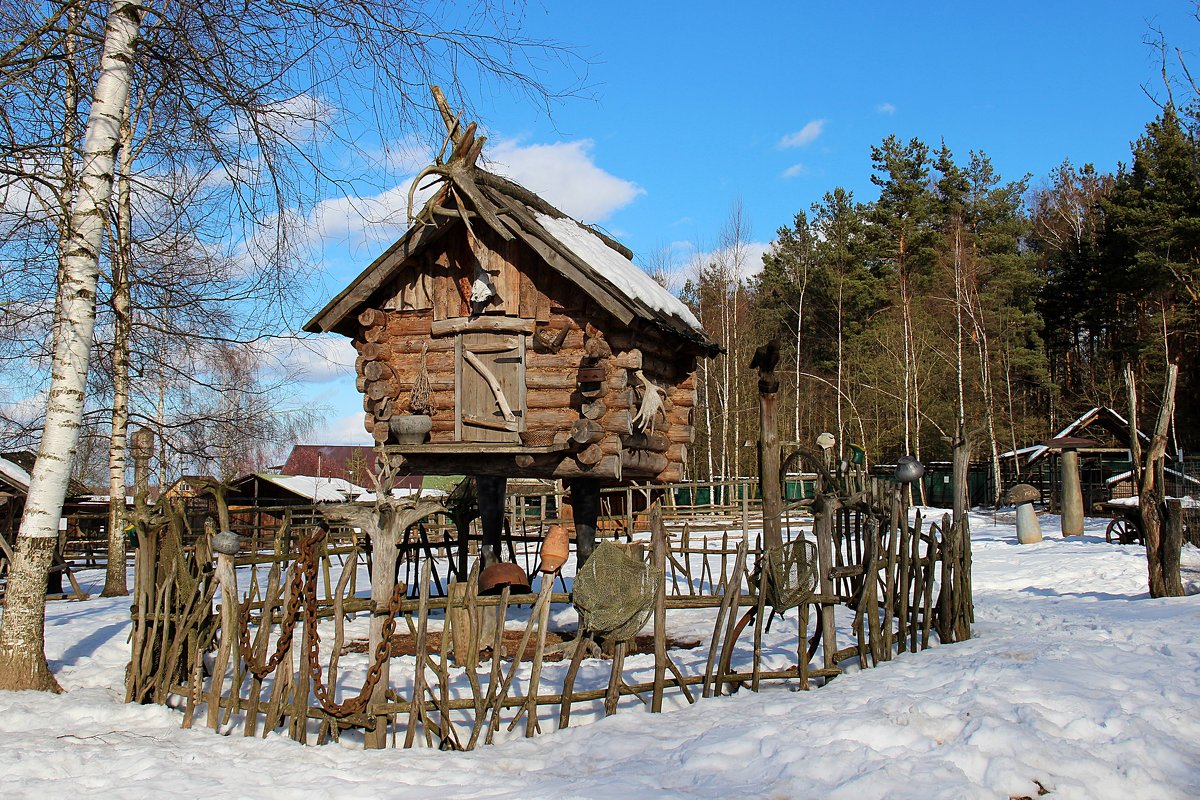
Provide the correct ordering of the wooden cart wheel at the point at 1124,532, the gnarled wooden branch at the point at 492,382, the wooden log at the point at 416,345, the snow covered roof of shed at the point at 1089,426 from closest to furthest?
Result: the gnarled wooden branch at the point at 492,382
the wooden log at the point at 416,345
the wooden cart wheel at the point at 1124,532
the snow covered roof of shed at the point at 1089,426

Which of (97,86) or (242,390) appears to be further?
(242,390)

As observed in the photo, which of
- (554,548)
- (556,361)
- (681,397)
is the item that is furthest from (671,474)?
(556,361)

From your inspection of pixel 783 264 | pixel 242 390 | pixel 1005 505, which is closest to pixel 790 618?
pixel 242 390

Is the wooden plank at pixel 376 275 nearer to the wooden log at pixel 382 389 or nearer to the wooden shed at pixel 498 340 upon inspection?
the wooden shed at pixel 498 340

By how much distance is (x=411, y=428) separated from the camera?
1115cm

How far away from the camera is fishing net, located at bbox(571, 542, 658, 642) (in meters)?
7.55

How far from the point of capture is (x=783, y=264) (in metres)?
49.2

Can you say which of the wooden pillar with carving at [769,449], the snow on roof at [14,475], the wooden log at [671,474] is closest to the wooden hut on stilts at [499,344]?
the wooden log at [671,474]

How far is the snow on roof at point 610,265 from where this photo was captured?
11.1 metres

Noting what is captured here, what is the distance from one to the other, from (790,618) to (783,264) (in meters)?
38.7

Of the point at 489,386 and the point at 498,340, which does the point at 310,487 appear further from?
the point at 498,340

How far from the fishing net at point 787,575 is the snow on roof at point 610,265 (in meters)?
3.69

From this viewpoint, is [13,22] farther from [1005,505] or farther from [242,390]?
[1005,505]

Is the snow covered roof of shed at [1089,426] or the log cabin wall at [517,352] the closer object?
the log cabin wall at [517,352]
